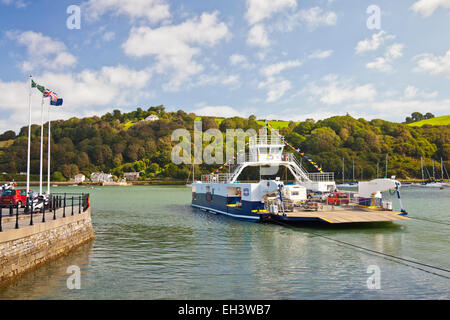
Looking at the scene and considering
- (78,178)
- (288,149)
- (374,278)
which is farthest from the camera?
(78,178)

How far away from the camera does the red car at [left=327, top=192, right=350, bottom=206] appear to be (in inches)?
1332

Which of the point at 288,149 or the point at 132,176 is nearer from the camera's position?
the point at 288,149

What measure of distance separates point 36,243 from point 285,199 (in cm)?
2159

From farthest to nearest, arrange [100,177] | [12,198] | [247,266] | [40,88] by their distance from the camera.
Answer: [100,177] → [40,88] → [12,198] → [247,266]

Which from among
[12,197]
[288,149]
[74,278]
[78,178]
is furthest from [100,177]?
[74,278]

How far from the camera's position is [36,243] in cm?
1513

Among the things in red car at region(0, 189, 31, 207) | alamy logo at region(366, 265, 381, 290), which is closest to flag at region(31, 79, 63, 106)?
red car at region(0, 189, 31, 207)

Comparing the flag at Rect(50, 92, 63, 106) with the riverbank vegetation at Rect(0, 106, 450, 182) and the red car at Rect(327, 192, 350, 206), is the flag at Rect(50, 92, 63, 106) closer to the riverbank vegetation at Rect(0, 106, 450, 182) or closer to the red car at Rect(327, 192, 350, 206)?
the red car at Rect(327, 192, 350, 206)

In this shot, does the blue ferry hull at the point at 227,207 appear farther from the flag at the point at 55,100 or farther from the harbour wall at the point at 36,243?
the flag at the point at 55,100

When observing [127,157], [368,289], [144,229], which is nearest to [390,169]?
[127,157]

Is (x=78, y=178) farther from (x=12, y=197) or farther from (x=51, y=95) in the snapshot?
(x=12, y=197)
